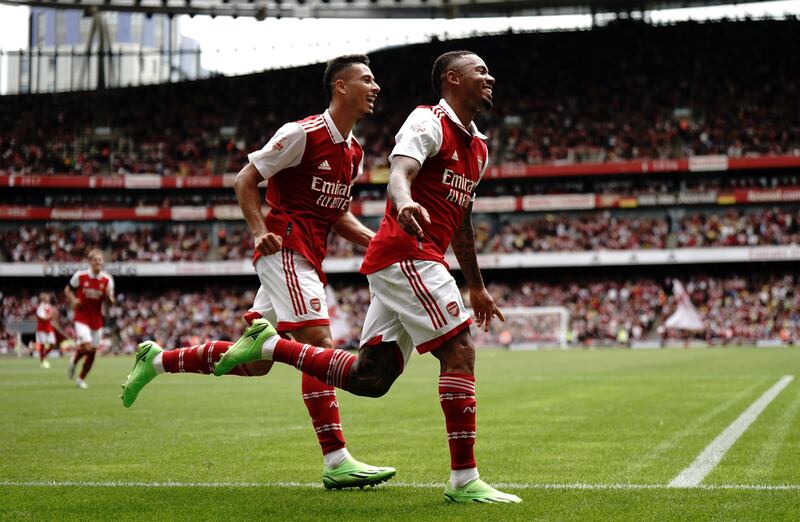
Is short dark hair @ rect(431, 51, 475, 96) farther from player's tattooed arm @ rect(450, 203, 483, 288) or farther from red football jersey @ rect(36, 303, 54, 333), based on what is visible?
red football jersey @ rect(36, 303, 54, 333)

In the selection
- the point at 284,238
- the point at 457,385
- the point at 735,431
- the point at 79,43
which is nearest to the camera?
the point at 457,385

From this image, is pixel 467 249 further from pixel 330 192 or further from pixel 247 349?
pixel 247 349

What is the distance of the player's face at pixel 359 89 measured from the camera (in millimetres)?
6648

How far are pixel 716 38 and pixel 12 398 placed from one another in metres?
48.8

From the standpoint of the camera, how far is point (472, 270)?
6.31 m

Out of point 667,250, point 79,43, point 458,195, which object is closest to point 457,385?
point 458,195

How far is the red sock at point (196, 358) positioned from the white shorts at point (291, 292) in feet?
1.53

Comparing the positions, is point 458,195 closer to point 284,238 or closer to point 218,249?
point 284,238

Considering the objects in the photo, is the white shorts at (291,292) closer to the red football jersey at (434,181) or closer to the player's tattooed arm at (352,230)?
the player's tattooed arm at (352,230)

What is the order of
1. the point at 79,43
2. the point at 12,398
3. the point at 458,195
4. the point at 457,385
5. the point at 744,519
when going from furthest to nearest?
1. the point at 79,43
2. the point at 12,398
3. the point at 458,195
4. the point at 457,385
5. the point at 744,519

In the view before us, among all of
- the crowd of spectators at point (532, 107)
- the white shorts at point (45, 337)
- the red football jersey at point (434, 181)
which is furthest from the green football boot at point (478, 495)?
the crowd of spectators at point (532, 107)

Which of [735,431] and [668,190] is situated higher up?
[668,190]

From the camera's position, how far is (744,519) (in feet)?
15.8

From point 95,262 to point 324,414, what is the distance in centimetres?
1160
